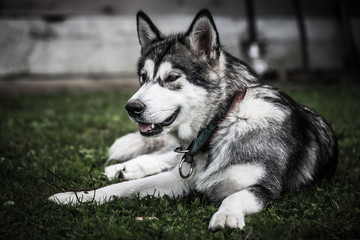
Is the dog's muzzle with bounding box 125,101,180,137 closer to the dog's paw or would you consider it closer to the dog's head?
the dog's head

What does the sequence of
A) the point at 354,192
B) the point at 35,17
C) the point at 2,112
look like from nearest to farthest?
the point at 354,192 → the point at 2,112 → the point at 35,17

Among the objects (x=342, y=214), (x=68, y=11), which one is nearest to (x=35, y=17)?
(x=68, y=11)

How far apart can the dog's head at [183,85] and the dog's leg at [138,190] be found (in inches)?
14.9

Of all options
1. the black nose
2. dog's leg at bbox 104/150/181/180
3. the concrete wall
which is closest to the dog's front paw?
dog's leg at bbox 104/150/181/180

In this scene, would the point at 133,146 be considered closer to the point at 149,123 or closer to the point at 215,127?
the point at 149,123

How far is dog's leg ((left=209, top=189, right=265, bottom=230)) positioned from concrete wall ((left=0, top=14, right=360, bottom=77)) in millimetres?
6721

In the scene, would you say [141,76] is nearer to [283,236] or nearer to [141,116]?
[141,116]

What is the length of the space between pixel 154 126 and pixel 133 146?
1.06 meters

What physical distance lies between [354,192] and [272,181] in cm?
80

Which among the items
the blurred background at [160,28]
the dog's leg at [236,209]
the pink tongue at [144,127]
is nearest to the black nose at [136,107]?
the pink tongue at [144,127]

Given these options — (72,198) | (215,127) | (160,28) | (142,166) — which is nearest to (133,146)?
(142,166)

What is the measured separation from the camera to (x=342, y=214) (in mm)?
2395

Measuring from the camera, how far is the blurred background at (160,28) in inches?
325

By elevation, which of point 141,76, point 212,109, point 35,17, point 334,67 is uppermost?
point 35,17
